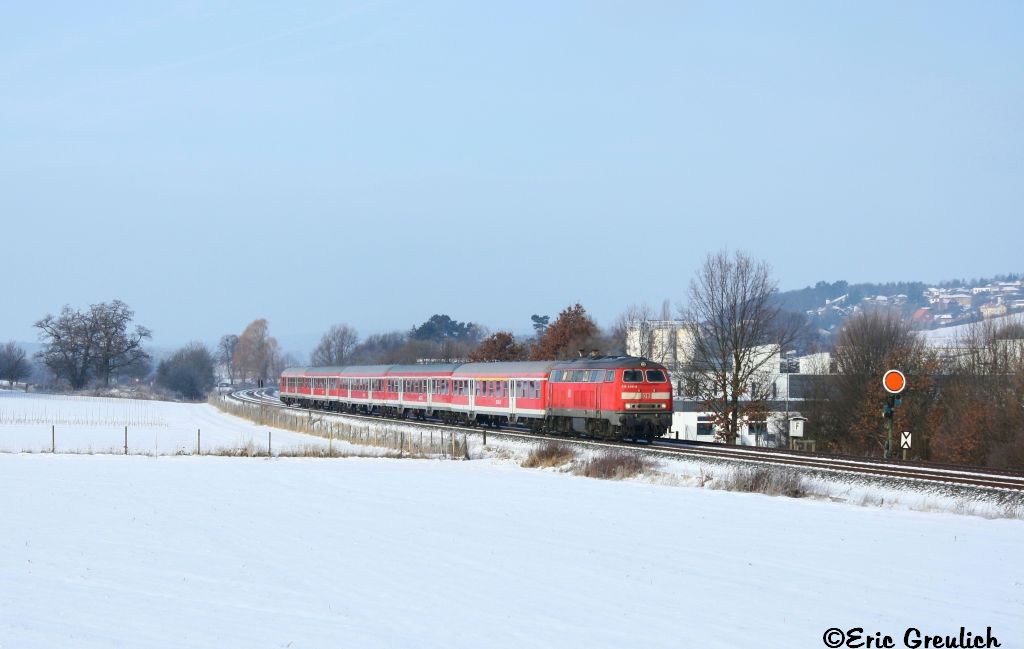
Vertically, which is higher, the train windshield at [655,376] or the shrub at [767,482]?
the train windshield at [655,376]

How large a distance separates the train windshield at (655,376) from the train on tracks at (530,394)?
0.04 meters

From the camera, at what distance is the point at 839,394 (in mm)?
78938

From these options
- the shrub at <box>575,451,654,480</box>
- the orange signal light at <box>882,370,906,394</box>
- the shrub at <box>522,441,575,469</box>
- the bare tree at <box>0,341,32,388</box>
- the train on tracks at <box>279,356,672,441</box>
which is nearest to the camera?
the orange signal light at <box>882,370,906,394</box>

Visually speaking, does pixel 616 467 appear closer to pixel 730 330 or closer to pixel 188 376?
pixel 730 330

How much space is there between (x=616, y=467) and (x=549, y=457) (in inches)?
203

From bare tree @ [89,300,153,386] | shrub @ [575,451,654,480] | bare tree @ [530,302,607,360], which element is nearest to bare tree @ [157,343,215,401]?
bare tree @ [89,300,153,386]

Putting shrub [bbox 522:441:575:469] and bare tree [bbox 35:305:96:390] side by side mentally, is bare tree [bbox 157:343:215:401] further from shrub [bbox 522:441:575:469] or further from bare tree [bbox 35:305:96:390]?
shrub [bbox 522:441:575:469]

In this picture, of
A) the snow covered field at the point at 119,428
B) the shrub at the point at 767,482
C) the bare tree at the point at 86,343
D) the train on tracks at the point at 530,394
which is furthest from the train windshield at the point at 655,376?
the bare tree at the point at 86,343

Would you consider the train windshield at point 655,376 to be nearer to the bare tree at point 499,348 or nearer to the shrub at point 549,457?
the shrub at point 549,457

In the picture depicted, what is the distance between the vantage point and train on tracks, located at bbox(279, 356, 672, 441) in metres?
39.8

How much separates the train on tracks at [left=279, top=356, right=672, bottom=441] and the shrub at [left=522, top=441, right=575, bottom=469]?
2.58m

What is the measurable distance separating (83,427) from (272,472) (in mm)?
39341

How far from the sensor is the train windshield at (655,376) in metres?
39.8

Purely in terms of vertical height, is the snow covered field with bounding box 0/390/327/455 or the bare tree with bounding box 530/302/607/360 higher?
the bare tree with bounding box 530/302/607/360
